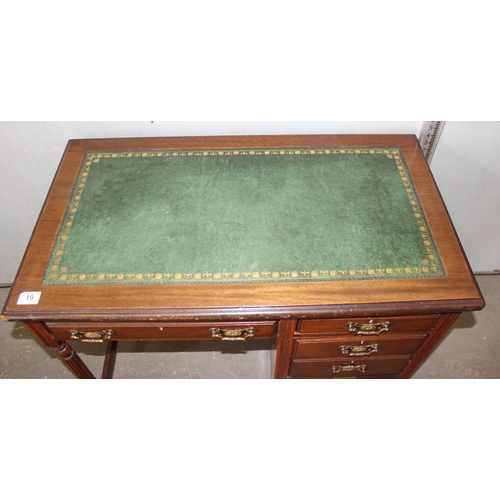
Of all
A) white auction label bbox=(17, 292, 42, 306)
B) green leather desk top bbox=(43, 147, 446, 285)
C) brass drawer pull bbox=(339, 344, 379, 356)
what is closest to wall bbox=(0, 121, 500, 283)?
green leather desk top bbox=(43, 147, 446, 285)

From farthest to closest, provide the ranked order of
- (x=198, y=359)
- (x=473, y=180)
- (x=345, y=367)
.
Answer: (x=198, y=359) → (x=473, y=180) → (x=345, y=367)

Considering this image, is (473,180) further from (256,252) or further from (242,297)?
(242,297)

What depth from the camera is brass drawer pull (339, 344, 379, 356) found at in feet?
4.86

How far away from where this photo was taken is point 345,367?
1.62 metres

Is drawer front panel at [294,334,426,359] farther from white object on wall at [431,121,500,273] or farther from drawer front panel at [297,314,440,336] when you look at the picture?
white object on wall at [431,121,500,273]

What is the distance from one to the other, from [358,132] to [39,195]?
5.11ft

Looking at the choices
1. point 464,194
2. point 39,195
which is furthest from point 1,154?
point 464,194

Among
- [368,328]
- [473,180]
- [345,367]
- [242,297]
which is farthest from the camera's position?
[473,180]

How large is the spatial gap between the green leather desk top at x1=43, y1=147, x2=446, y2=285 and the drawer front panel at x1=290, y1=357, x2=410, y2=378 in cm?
46

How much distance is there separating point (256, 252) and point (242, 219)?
159 mm

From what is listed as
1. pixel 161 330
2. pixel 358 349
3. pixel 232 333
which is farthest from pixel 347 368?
pixel 161 330

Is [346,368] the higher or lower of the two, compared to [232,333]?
lower

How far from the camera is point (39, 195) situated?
1.98 meters

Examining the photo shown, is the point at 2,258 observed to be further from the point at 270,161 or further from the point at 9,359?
the point at 270,161
